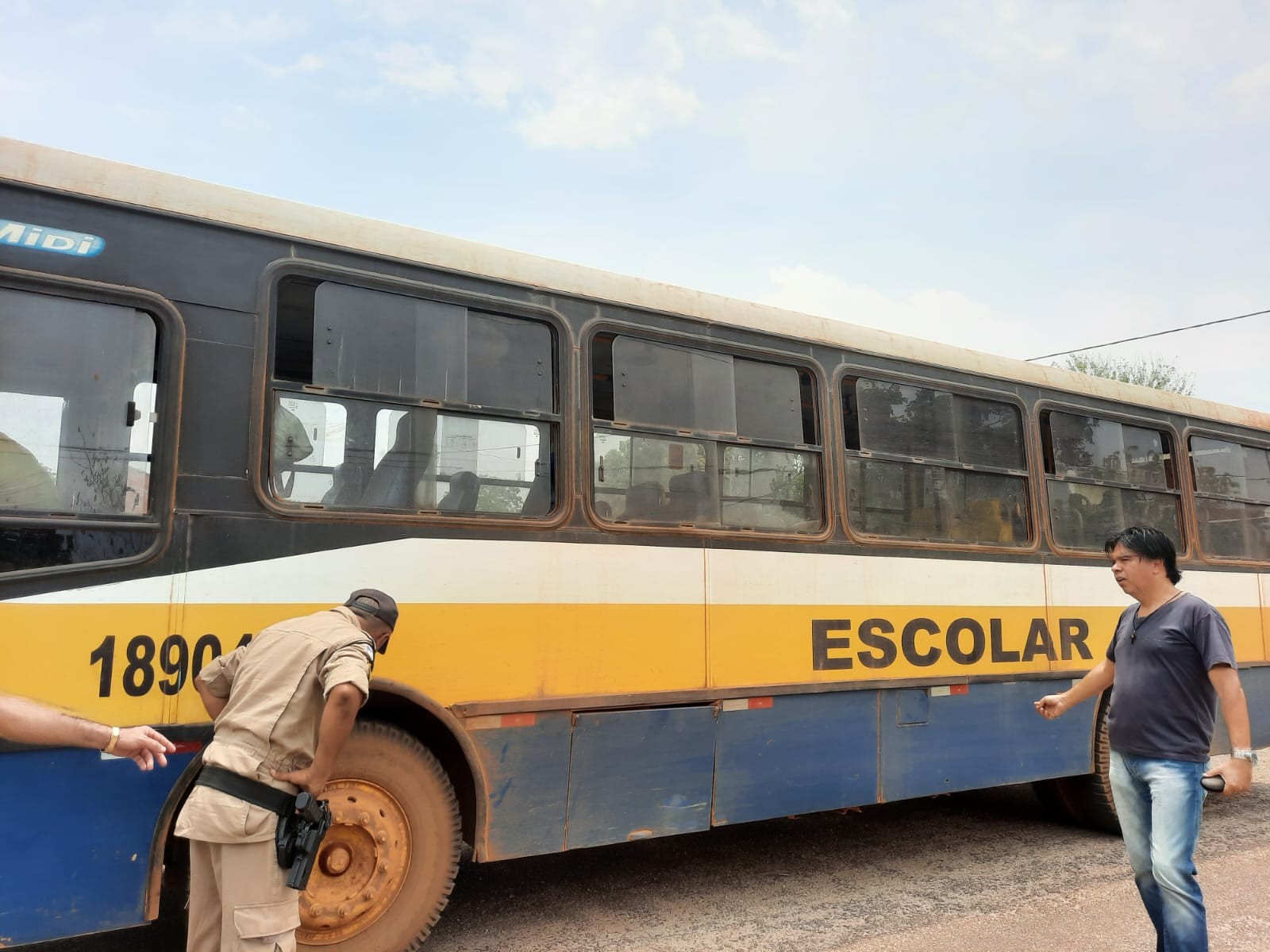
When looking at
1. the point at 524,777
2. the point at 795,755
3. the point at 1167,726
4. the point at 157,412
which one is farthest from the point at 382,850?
the point at 1167,726

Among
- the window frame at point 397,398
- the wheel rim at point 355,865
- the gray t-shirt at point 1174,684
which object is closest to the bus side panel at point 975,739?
the gray t-shirt at point 1174,684

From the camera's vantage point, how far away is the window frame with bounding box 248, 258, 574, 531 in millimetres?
3992

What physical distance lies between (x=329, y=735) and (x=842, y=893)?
3.44 meters

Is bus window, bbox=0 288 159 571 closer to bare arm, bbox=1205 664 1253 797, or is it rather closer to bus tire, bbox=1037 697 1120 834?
bare arm, bbox=1205 664 1253 797

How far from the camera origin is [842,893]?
17.5 ft

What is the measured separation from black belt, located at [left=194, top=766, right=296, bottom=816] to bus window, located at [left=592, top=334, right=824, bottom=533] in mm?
2079

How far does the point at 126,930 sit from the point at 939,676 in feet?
15.0

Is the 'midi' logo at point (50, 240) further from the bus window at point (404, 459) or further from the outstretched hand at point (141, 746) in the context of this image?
the outstretched hand at point (141, 746)

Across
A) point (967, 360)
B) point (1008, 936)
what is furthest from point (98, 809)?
point (967, 360)

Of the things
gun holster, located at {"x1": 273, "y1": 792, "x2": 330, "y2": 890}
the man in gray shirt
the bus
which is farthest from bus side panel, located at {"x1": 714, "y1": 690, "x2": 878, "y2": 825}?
gun holster, located at {"x1": 273, "y1": 792, "x2": 330, "y2": 890}

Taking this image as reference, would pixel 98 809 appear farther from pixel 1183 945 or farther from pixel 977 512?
pixel 977 512

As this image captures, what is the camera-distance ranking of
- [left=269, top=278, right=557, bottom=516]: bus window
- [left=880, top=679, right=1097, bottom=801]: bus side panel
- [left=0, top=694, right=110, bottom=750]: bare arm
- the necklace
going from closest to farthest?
[left=0, top=694, right=110, bottom=750]: bare arm, the necklace, [left=269, top=278, right=557, bottom=516]: bus window, [left=880, top=679, right=1097, bottom=801]: bus side panel

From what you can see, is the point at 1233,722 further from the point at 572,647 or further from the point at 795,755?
the point at 572,647

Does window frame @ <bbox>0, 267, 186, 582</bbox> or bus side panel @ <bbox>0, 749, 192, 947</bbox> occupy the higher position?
window frame @ <bbox>0, 267, 186, 582</bbox>
